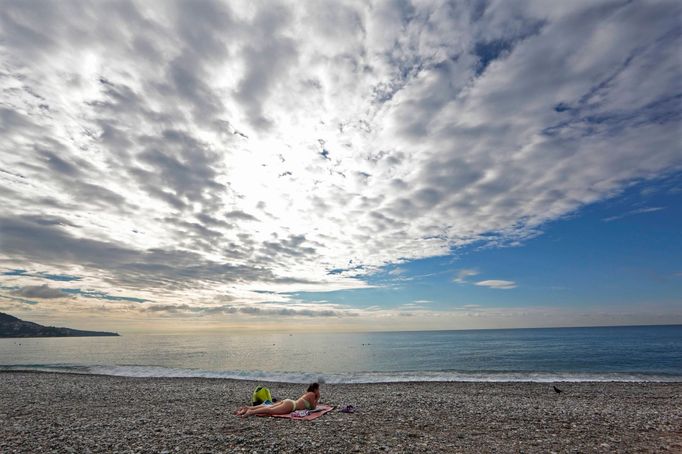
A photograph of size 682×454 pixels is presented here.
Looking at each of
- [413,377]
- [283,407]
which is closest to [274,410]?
[283,407]

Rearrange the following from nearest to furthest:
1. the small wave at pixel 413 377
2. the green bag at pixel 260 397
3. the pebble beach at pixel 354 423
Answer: the pebble beach at pixel 354 423
the green bag at pixel 260 397
the small wave at pixel 413 377

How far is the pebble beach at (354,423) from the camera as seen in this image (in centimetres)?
1159

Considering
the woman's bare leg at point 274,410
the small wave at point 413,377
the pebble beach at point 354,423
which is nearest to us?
the pebble beach at point 354,423

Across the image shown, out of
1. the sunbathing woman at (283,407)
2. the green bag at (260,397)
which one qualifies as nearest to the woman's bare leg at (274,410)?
the sunbathing woman at (283,407)

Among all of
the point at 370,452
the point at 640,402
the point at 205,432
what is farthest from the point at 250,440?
the point at 640,402

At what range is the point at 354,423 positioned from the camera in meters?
14.7

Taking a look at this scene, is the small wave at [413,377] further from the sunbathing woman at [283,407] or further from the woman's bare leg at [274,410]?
the woman's bare leg at [274,410]

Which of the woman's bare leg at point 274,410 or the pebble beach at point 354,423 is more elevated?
the woman's bare leg at point 274,410

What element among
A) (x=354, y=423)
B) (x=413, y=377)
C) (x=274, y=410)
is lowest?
(x=413, y=377)

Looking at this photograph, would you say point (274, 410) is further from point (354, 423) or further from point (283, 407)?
point (354, 423)

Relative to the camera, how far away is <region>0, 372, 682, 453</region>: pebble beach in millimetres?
11587

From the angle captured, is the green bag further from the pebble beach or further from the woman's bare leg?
the woman's bare leg

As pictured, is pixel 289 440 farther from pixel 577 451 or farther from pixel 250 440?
pixel 577 451

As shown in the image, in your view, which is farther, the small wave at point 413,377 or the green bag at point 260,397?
the small wave at point 413,377
